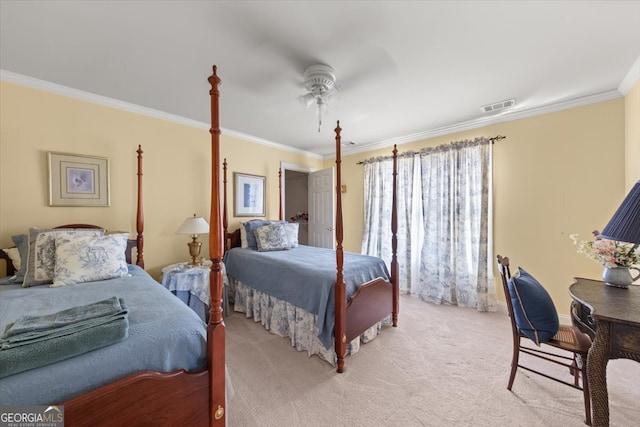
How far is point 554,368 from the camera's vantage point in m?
1.93

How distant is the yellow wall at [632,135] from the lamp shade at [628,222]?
1.40m

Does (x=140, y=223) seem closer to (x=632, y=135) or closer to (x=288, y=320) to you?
(x=288, y=320)

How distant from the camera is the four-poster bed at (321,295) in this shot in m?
1.99

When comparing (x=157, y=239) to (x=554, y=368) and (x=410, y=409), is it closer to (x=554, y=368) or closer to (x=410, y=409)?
(x=410, y=409)

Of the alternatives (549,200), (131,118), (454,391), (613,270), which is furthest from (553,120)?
(131,118)

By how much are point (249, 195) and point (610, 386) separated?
4.15 meters

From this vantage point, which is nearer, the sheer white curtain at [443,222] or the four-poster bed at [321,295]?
the four-poster bed at [321,295]

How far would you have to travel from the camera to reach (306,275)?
2.25m

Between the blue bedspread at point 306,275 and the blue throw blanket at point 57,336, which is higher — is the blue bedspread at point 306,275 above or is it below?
below

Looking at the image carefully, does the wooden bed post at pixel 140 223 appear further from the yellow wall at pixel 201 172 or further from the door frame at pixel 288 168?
the door frame at pixel 288 168

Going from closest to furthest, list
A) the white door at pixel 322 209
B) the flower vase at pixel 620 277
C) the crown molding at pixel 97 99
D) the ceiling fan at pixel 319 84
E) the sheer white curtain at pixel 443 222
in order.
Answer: the flower vase at pixel 620 277 → the ceiling fan at pixel 319 84 → the crown molding at pixel 97 99 → the sheer white curtain at pixel 443 222 → the white door at pixel 322 209

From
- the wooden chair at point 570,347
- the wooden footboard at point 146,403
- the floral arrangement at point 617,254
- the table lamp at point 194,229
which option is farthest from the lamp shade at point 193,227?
the floral arrangement at point 617,254

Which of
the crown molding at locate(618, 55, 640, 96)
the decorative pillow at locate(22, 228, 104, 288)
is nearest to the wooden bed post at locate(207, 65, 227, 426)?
the decorative pillow at locate(22, 228, 104, 288)

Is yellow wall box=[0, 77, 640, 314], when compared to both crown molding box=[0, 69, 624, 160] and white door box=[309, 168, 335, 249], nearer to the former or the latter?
crown molding box=[0, 69, 624, 160]
